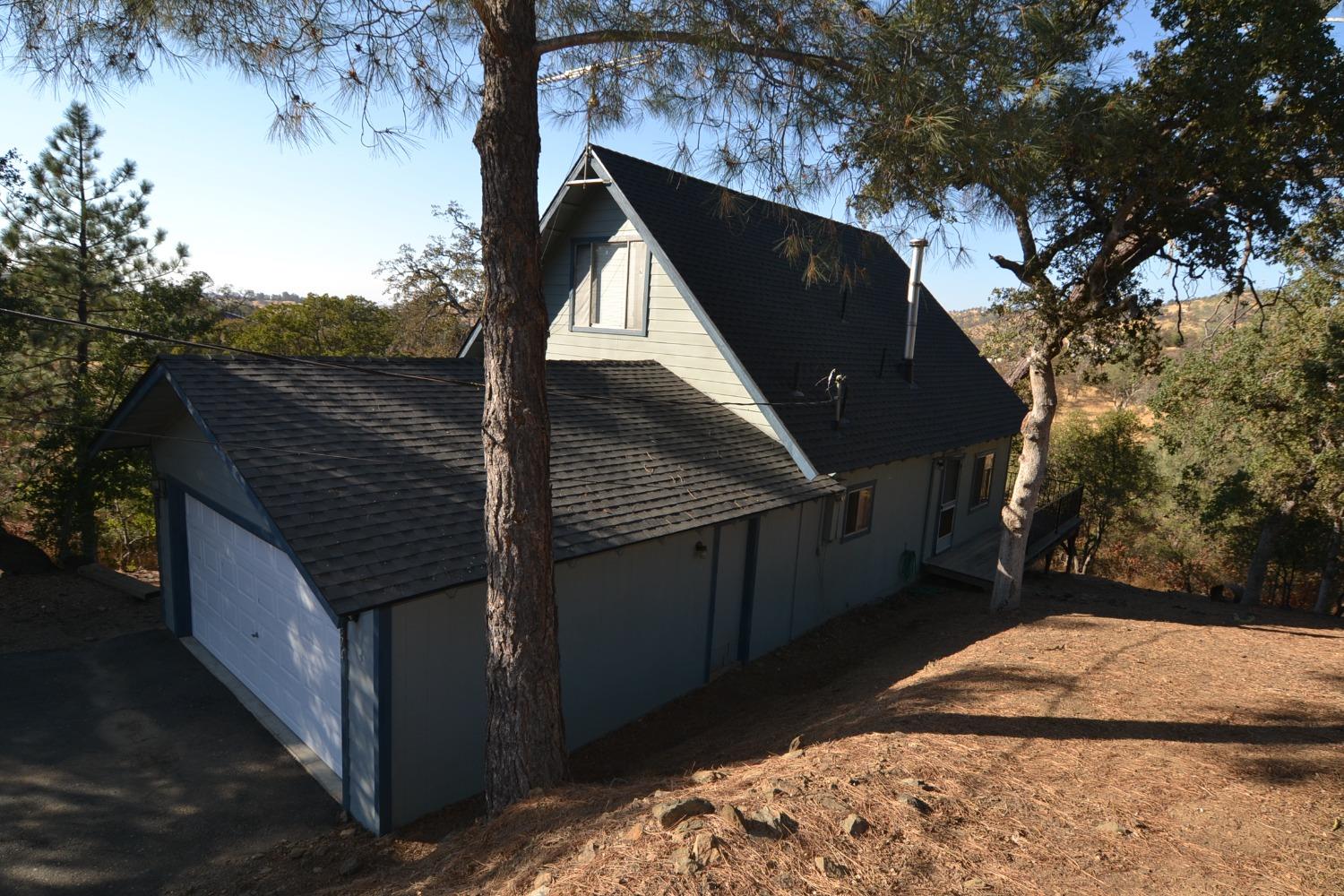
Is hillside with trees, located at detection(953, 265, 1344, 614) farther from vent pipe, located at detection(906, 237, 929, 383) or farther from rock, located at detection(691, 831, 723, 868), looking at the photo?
rock, located at detection(691, 831, 723, 868)

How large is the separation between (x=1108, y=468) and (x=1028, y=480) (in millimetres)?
16360

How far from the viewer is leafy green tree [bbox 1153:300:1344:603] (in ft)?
46.9

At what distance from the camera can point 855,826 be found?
4.36m

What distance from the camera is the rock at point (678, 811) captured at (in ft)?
14.5

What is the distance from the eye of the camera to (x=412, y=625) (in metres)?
6.46

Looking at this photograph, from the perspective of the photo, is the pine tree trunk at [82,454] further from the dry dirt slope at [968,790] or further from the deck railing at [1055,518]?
the deck railing at [1055,518]

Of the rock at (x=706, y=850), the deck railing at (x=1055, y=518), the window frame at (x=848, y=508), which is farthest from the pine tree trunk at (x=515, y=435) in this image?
the deck railing at (x=1055, y=518)

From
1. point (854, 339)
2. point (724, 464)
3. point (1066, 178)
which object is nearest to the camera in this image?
point (1066, 178)

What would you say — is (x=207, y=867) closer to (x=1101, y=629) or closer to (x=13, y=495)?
(x=1101, y=629)

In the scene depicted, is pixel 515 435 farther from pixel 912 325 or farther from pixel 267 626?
pixel 912 325

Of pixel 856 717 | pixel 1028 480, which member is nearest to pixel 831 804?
pixel 856 717

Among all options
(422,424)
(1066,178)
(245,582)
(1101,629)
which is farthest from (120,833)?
(1066,178)

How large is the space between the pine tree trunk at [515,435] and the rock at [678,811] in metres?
1.62

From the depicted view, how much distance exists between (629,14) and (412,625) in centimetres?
550
